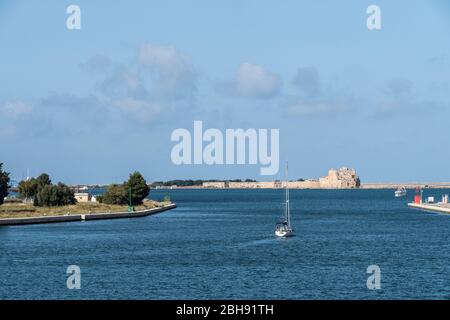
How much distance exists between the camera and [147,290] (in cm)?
5566

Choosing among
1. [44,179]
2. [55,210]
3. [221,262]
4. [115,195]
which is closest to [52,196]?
[55,210]

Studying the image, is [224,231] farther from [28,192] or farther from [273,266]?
[28,192]

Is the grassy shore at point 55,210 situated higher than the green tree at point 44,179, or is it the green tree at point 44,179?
the green tree at point 44,179

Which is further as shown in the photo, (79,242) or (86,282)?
(79,242)

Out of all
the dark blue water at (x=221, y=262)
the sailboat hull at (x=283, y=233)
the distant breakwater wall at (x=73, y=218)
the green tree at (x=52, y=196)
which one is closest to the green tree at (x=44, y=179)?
the green tree at (x=52, y=196)

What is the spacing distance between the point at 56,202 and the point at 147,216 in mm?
20495

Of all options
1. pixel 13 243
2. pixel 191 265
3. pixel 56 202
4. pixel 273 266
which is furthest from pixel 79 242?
pixel 56 202

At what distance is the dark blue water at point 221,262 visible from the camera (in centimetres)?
5528

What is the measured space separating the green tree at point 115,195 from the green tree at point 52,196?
55.5ft

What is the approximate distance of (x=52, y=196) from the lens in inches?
6299

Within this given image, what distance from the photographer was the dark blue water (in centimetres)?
5528

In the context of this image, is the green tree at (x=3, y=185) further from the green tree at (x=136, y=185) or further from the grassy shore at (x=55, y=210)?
the green tree at (x=136, y=185)

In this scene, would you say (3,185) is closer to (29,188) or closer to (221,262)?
(29,188)
